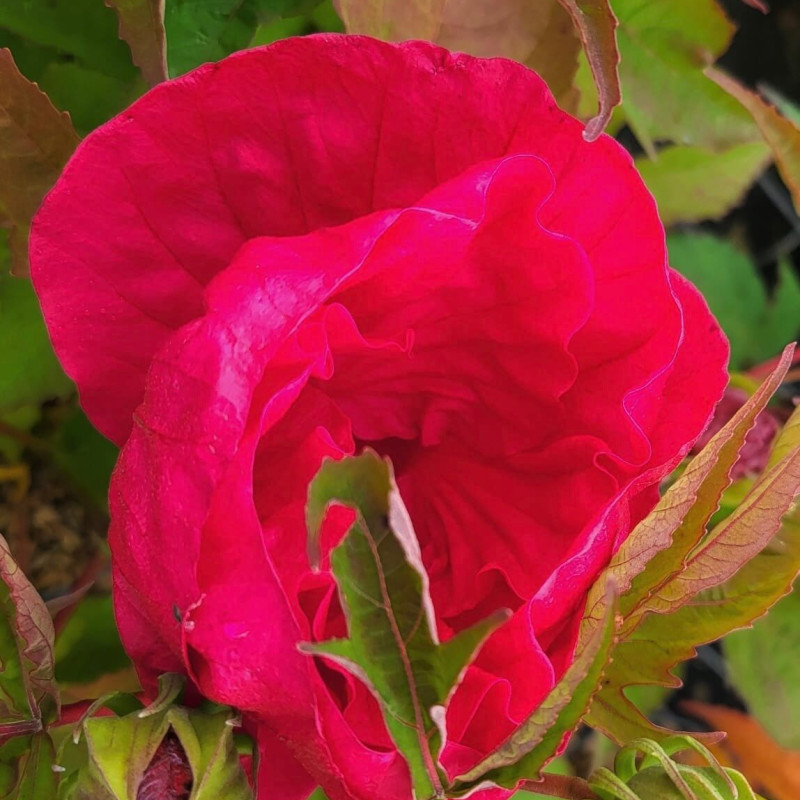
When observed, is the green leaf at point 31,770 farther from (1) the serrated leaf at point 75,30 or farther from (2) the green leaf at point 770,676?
(2) the green leaf at point 770,676

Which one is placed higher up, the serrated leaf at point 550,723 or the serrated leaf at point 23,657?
the serrated leaf at point 550,723

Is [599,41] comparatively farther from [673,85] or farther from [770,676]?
[770,676]

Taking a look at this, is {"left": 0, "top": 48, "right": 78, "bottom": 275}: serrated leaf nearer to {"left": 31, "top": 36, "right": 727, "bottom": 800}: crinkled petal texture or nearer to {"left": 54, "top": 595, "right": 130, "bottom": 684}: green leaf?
{"left": 31, "top": 36, "right": 727, "bottom": 800}: crinkled petal texture

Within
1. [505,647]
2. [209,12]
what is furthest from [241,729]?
Result: [209,12]

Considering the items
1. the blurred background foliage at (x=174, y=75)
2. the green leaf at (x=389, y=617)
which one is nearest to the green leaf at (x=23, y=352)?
the blurred background foliage at (x=174, y=75)

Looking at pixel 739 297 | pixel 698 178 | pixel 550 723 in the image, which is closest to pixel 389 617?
pixel 550 723

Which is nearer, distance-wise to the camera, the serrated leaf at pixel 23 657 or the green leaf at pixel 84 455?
the serrated leaf at pixel 23 657
